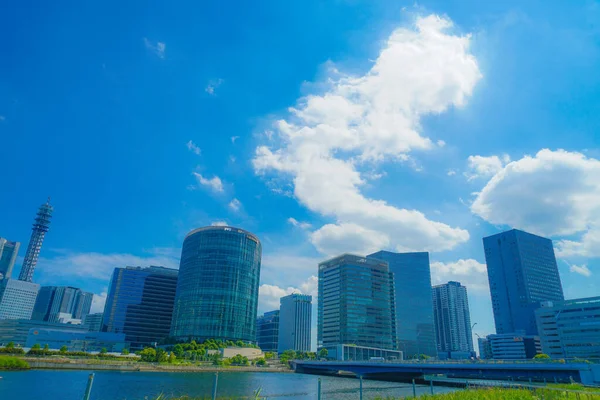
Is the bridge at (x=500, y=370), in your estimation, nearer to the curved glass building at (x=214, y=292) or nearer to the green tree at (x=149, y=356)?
the green tree at (x=149, y=356)

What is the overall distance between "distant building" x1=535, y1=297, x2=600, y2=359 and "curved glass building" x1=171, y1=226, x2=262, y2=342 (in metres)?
150

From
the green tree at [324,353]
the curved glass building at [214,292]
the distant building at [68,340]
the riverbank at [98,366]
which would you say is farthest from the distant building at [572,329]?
the distant building at [68,340]

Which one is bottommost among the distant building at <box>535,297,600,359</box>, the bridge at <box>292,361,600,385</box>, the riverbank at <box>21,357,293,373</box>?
the riverbank at <box>21,357,293,373</box>

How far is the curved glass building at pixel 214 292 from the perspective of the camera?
598ft

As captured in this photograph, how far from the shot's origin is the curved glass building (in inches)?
7180

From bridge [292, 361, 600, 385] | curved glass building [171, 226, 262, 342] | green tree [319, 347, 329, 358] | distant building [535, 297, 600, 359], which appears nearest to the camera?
bridge [292, 361, 600, 385]

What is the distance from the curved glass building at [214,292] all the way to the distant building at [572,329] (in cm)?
14993

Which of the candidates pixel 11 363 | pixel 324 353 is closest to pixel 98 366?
pixel 11 363

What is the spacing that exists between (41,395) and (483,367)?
76.2 metres

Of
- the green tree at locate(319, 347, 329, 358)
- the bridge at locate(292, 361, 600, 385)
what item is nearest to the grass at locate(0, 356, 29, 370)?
the bridge at locate(292, 361, 600, 385)

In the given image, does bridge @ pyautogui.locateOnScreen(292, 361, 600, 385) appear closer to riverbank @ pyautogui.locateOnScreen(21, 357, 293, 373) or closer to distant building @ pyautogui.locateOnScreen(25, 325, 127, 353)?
riverbank @ pyautogui.locateOnScreen(21, 357, 293, 373)

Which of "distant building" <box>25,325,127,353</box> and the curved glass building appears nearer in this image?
the curved glass building

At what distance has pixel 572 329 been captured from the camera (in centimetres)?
16800

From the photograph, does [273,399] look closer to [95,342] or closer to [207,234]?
[207,234]
